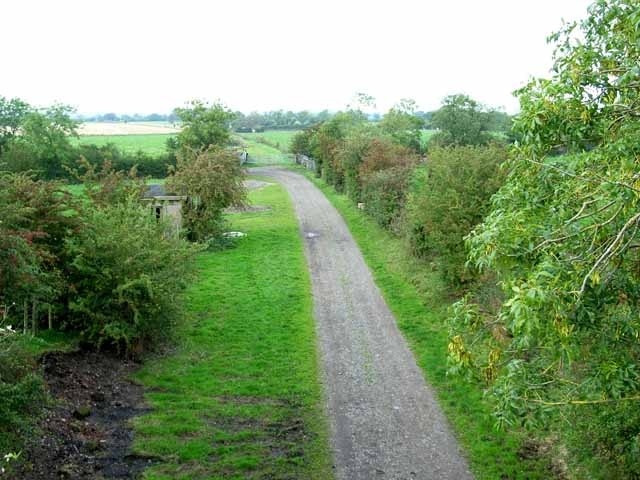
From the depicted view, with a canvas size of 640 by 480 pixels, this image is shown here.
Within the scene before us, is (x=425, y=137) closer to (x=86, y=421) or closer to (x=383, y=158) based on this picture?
(x=383, y=158)

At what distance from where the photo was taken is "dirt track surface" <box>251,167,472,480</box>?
36.1ft

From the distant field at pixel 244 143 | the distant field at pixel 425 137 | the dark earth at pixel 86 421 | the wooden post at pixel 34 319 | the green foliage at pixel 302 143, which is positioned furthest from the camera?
the distant field at pixel 244 143

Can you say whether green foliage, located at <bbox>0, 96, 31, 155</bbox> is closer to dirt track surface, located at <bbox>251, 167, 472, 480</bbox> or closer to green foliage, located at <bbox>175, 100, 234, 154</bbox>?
green foliage, located at <bbox>175, 100, 234, 154</bbox>

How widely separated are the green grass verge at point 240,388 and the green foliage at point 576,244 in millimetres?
4765

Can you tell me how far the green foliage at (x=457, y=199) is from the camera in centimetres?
1947

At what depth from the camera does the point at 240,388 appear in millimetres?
14047

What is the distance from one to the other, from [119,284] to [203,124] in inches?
1296

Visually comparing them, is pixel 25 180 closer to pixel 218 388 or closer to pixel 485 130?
pixel 218 388

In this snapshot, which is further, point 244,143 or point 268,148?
point 244,143

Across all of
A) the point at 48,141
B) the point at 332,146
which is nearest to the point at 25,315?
the point at 332,146

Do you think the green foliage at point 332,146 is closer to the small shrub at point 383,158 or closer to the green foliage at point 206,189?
the small shrub at point 383,158

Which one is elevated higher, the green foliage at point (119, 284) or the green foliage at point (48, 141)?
the green foliage at point (48, 141)

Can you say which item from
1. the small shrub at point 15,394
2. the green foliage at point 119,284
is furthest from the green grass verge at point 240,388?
the small shrub at point 15,394

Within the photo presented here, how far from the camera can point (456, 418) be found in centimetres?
1273
